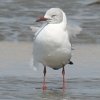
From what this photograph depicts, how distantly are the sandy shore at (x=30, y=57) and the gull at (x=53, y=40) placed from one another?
0.64m

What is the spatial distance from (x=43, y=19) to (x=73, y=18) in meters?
6.33

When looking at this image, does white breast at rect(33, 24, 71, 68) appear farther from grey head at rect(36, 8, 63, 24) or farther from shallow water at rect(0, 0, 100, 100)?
shallow water at rect(0, 0, 100, 100)

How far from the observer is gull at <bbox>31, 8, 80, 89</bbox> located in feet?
28.1

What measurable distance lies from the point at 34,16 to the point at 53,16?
6.62 m

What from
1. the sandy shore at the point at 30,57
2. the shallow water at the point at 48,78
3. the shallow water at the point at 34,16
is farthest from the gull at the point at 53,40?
the shallow water at the point at 34,16

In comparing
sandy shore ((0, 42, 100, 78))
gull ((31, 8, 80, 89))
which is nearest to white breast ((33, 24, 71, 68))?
gull ((31, 8, 80, 89))

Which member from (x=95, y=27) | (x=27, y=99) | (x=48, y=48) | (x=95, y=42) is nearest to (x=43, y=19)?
(x=48, y=48)

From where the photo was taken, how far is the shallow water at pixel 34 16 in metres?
13.4

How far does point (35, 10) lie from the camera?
16.2 metres

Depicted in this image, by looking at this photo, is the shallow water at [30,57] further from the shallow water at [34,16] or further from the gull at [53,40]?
the gull at [53,40]

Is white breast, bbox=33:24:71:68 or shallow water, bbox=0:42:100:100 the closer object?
shallow water, bbox=0:42:100:100

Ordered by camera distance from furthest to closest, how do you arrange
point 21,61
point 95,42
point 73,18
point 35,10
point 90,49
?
point 35,10, point 73,18, point 95,42, point 90,49, point 21,61

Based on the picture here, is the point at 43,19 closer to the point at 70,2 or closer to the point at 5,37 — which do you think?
the point at 5,37

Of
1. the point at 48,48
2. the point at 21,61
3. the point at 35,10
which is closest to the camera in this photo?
the point at 48,48
